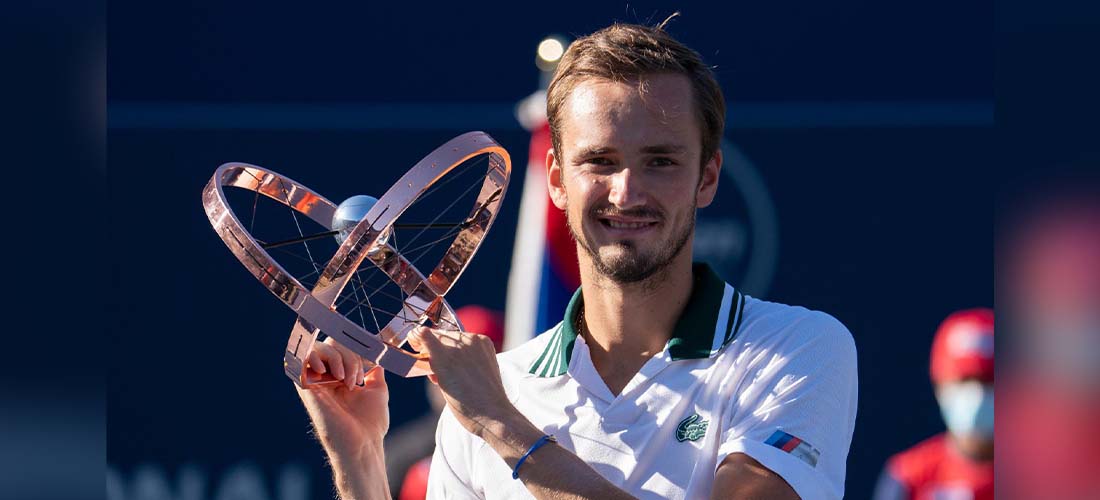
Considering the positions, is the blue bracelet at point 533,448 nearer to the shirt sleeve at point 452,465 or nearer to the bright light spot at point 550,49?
the shirt sleeve at point 452,465

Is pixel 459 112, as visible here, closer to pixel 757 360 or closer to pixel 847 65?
pixel 847 65

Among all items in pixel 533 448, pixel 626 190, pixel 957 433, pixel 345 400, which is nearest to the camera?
pixel 533 448

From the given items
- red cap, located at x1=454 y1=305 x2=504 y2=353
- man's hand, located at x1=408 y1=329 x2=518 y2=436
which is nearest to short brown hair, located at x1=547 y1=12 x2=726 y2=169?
man's hand, located at x1=408 y1=329 x2=518 y2=436

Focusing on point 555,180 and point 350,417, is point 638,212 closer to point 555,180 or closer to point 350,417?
point 555,180

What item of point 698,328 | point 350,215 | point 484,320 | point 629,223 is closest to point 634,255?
point 629,223

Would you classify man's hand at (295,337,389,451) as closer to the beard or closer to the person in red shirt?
the beard

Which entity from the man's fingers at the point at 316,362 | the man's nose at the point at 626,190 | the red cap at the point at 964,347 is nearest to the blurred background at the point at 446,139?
the red cap at the point at 964,347

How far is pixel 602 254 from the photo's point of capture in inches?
91.4

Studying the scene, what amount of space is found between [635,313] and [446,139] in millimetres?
1789

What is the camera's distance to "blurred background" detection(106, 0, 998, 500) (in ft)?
12.7

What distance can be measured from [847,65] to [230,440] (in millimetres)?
2225

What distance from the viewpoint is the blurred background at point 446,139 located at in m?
3.86

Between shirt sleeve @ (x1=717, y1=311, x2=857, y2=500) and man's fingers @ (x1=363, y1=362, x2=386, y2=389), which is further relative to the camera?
man's fingers @ (x1=363, y1=362, x2=386, y2=389)

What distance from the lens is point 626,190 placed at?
224 centimetres
